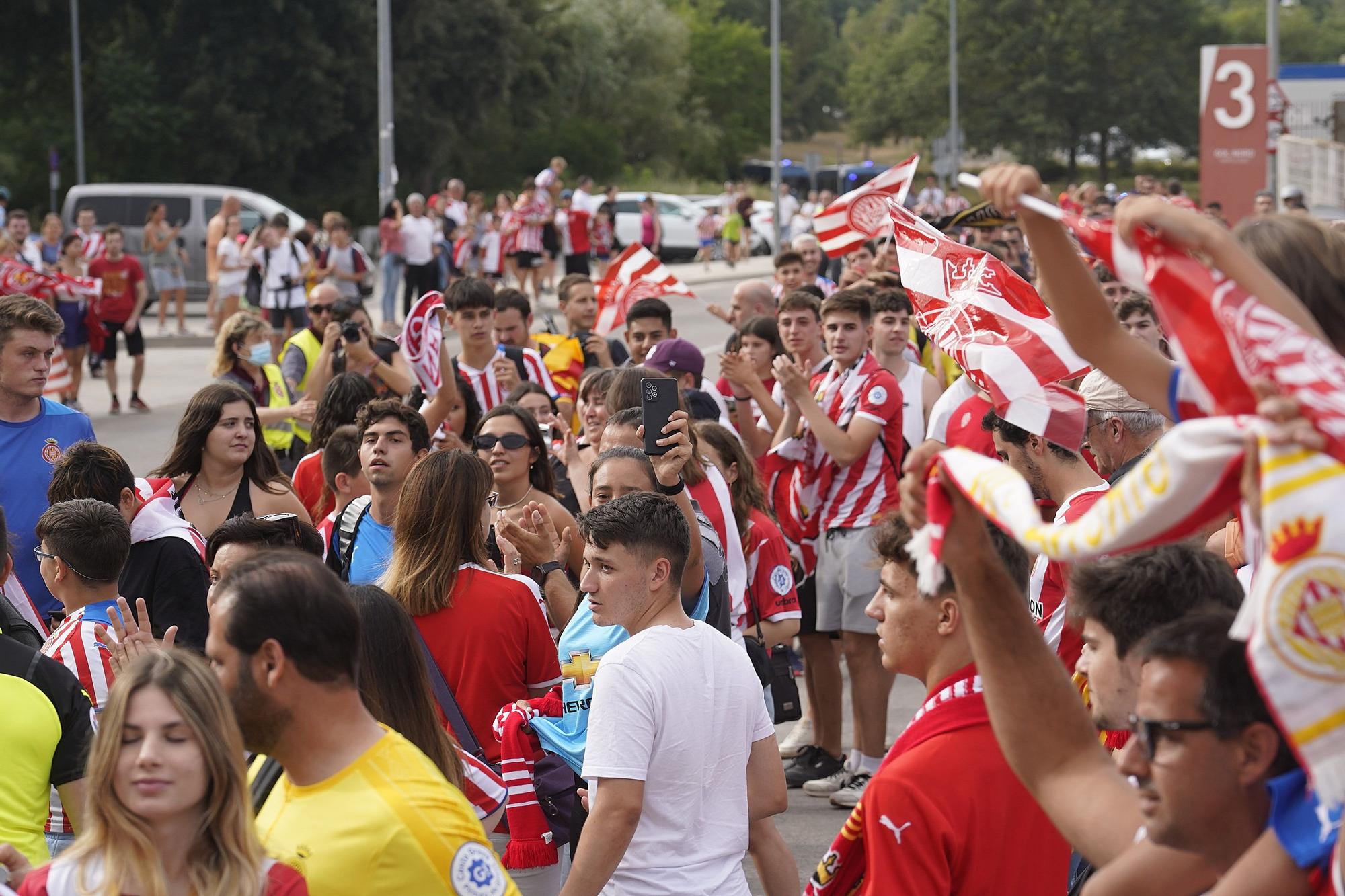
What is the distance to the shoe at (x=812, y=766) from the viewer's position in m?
7.43

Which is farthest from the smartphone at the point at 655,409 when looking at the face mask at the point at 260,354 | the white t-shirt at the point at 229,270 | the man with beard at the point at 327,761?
the white t-shirt at the point at 229,270

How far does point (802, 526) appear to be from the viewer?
7.80 m

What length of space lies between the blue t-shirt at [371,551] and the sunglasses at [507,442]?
574 mm

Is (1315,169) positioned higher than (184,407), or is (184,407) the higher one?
(1315,169)

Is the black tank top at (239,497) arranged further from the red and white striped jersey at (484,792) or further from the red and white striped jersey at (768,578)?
the red and white striped jersey at (484,792)

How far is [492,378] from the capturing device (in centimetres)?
880

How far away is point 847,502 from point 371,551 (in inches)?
109

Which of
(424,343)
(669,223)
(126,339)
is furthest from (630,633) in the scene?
(669,223)

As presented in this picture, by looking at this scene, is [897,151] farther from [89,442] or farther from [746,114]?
[89,442]

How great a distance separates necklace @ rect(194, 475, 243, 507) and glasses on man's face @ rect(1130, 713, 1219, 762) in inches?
192

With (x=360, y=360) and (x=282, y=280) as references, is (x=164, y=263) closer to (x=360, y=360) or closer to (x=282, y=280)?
(x=282, y=280)

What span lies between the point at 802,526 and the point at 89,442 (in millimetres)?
3484

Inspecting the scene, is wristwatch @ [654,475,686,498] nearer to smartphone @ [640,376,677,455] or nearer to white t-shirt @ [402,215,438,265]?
smartphone @ [640,376,677,455]

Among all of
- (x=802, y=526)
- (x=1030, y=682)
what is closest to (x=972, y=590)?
(x=1030, y=682)
